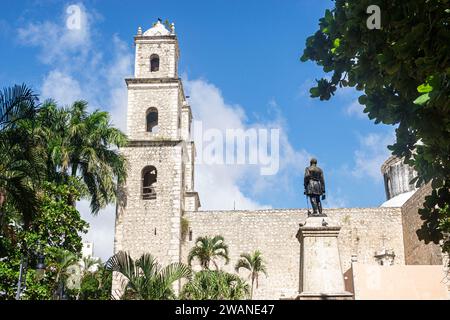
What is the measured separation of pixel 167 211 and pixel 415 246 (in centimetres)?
1173

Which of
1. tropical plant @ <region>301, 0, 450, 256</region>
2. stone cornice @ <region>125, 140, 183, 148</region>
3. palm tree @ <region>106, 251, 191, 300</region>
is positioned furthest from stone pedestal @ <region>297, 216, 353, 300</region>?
stone cornice @ <region>125, 140, 183, 148</region>

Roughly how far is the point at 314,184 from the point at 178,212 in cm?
1624

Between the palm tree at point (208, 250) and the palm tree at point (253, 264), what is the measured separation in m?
0.75

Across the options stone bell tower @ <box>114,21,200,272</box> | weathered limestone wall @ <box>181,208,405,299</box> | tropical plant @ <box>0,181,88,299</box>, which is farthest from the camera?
weathered limestone wall @ <box>181,208,405,299</box>

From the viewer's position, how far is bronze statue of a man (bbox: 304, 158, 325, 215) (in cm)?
1132

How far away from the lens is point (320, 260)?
10.4 m

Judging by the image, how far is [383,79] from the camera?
186 inches

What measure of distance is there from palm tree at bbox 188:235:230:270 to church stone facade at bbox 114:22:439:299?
1.57ft

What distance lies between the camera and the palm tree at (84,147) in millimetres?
19000

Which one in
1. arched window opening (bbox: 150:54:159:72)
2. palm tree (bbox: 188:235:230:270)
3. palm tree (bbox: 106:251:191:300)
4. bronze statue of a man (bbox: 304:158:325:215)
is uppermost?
arched window opening (bbox: 150:54:159:72)

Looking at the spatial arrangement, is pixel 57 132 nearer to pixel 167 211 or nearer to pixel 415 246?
pixel 167 211

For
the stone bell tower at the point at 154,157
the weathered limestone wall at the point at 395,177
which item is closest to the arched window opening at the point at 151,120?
the stone bell tower at the point at 154,157

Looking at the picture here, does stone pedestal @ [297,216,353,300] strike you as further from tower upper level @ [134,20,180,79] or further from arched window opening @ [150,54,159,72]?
arched window opening @ [150,54,159,72]

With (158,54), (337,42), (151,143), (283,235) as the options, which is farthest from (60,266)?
(158,54)
